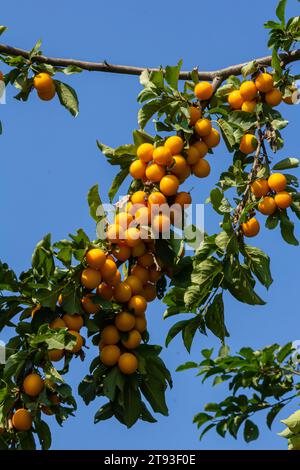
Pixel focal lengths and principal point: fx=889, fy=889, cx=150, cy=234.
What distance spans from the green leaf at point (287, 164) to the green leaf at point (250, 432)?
1613 mm

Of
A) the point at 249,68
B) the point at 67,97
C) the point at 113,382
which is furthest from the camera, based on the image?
the point at 67,97

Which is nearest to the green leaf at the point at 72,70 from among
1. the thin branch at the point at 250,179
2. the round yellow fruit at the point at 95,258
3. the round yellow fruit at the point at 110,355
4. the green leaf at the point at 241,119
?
the green leaf at the point at 241,119

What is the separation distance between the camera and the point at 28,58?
4.27 metres

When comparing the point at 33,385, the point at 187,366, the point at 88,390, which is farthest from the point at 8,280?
the point at 187,366

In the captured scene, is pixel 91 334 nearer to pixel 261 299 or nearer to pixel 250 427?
pixel 261 299

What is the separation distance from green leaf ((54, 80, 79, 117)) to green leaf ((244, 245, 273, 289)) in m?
1.12

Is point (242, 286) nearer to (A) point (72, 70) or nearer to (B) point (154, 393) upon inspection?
(B) point (154, 393)

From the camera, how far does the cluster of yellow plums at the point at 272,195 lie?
3963mm

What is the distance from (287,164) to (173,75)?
663mm

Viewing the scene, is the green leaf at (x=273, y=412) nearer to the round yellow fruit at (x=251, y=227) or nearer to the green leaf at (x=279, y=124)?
the round yellow fruit at (x=251, y=227)

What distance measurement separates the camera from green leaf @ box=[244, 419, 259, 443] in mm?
4930

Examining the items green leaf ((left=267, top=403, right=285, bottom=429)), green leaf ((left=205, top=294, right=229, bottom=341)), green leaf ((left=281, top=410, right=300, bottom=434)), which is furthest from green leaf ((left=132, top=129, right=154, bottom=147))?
green leaf ((left=267, top=403, right=285, bottom=429))

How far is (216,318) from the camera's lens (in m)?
3.96

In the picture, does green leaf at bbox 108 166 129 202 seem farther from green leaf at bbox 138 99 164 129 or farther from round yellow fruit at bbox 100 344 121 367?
round yellow fruit at bbox 100 344 121 367
